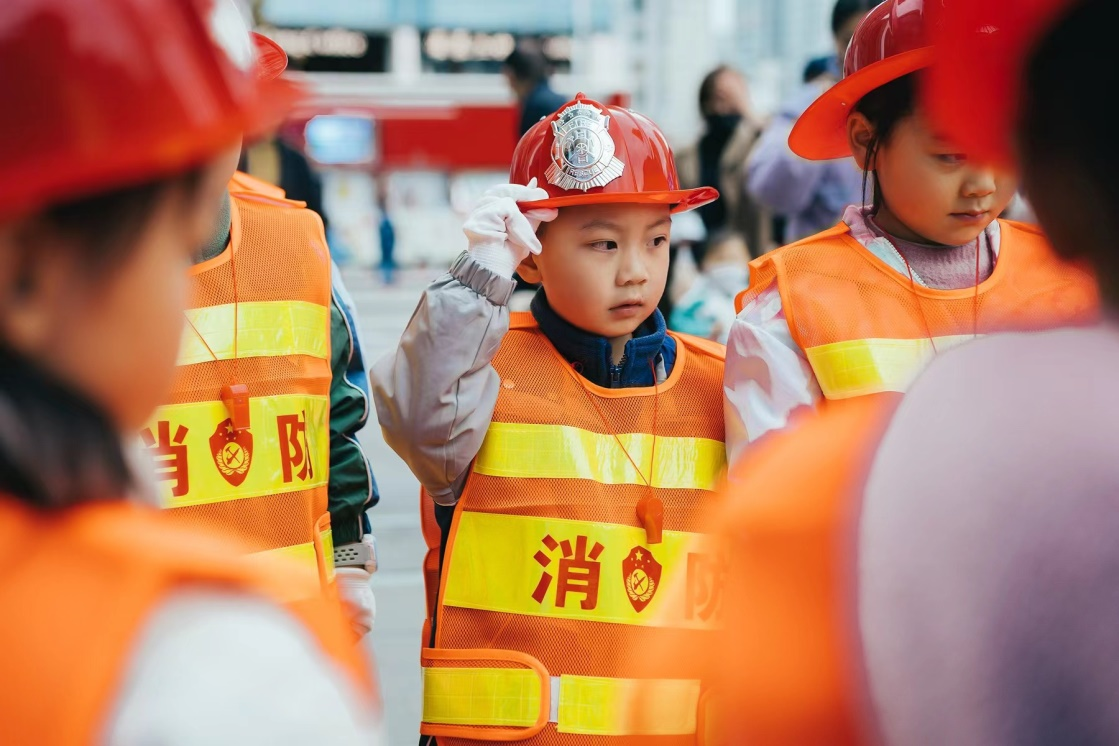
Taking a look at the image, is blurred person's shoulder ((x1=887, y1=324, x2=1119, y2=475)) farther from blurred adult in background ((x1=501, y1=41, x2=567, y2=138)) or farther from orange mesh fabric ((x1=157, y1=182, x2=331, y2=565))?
blurred adult in background ((x1=501, y1=41, x2=567, y2=138))

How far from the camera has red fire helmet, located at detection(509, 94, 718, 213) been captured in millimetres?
2576

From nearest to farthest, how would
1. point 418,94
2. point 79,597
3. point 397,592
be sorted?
1. point 79,597
2. point 397,592
3. point 418,94

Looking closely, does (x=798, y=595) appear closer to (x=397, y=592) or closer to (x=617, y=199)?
(x=617, y=199)

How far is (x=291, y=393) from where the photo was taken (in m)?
2.48

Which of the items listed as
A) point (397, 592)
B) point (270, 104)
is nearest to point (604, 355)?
point (270, 104)

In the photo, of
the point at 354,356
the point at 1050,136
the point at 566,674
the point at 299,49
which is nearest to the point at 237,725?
the point at 1050,136

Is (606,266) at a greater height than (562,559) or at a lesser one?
greater

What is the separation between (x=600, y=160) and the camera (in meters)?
2.58

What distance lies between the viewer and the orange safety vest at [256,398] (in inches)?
92.9

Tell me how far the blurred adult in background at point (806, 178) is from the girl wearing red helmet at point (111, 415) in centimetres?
427

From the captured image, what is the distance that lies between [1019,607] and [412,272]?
26.1 metres

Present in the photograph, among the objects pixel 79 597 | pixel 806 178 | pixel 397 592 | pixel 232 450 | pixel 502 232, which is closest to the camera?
pixel 79 597

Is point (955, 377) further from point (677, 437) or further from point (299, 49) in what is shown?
point (299, 49)

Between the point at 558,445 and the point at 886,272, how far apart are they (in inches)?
25.7
